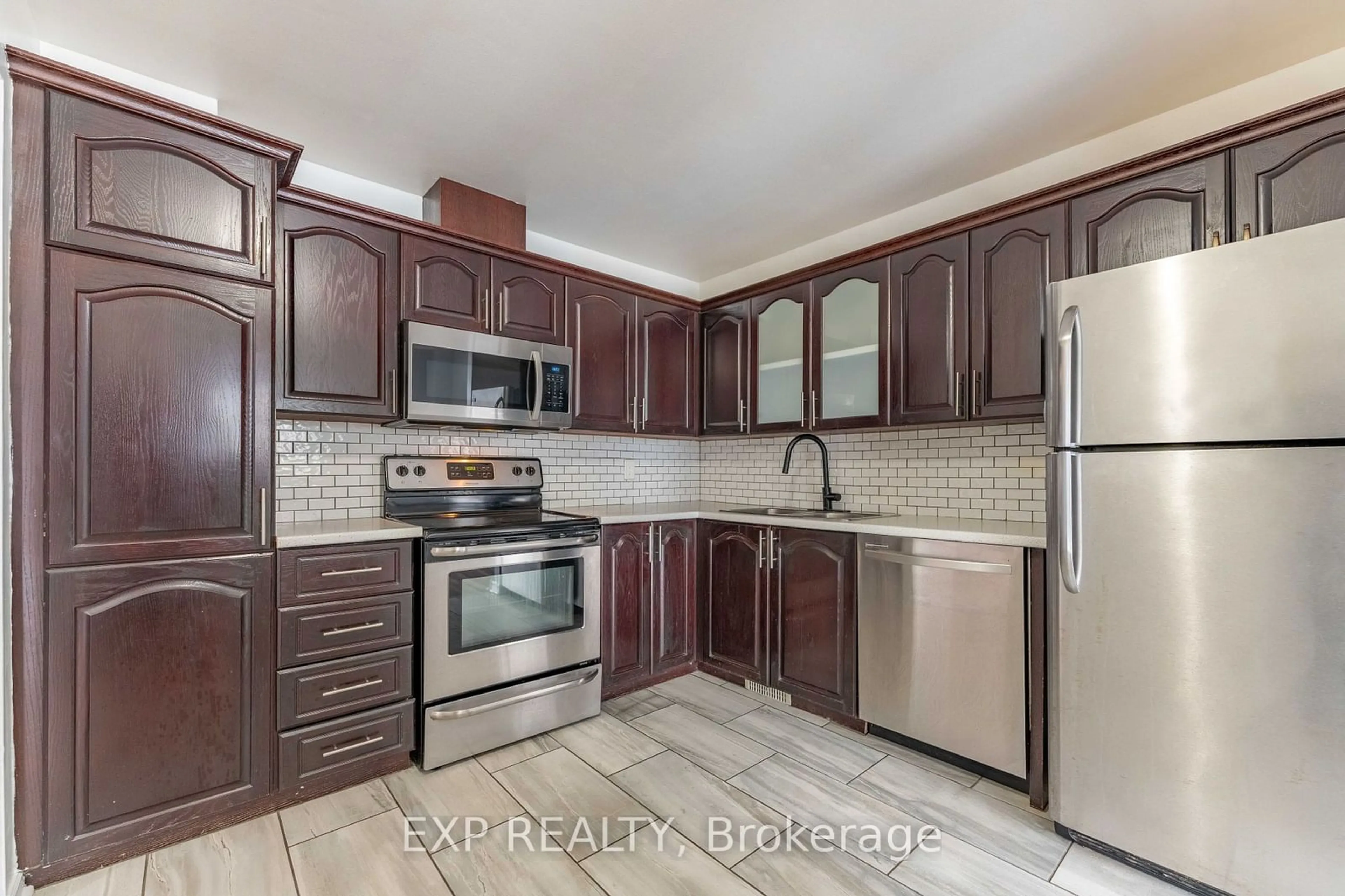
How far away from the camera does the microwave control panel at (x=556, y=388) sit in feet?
9.31

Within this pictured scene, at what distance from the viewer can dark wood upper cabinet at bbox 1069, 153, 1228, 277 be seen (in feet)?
6.15

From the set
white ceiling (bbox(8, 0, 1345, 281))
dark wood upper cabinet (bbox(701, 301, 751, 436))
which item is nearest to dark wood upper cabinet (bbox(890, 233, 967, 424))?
white ceiling (bbox(8, 0, 1345, 281))

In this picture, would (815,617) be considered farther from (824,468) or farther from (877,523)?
(824,468)

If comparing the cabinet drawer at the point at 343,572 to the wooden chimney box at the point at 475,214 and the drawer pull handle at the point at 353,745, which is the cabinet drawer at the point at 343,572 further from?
the wooden chimney box at the point at 475,214

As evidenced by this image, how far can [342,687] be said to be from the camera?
208 cm

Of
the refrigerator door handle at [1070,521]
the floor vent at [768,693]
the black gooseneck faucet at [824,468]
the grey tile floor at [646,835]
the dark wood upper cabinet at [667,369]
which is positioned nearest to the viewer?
the grey tile floor at [646,835]

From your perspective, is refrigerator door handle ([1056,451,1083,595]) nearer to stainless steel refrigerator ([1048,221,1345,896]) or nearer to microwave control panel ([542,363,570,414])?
stainless steel refrigerator ([1048,221,1345,896])

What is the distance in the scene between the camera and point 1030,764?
201 cm

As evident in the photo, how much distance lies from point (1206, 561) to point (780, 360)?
2.02 m

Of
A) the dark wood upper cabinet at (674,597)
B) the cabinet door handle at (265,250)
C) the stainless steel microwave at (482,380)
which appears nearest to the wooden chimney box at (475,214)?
the stainless steel microwave at (482,380)

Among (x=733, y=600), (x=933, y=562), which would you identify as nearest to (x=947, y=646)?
(x=933, y=562)

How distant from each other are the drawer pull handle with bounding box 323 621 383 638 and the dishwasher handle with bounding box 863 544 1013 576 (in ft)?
6.40

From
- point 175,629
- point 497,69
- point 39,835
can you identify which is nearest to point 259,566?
point 175,629

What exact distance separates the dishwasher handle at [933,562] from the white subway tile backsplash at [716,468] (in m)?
0.46
